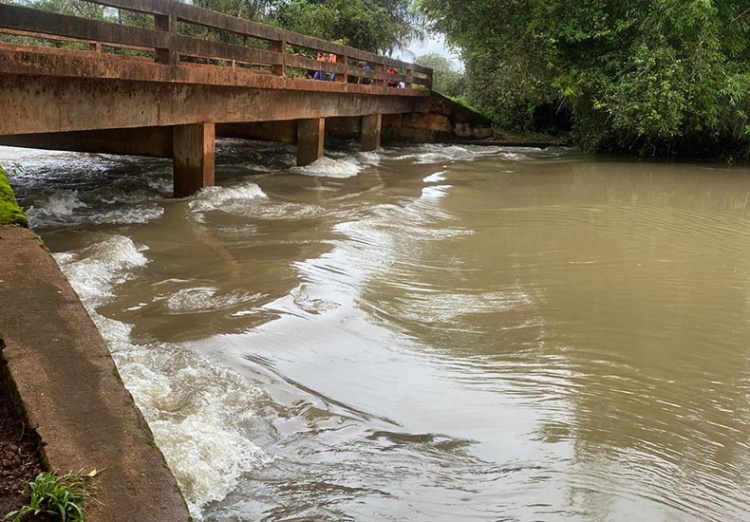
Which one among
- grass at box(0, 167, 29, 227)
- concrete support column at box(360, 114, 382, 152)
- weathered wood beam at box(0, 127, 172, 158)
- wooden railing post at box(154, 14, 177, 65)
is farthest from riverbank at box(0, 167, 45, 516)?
concrete support column at box(360, 114, 382, 152)

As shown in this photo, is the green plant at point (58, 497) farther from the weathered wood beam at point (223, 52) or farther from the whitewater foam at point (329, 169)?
the whitewater foam at point (329, 169)

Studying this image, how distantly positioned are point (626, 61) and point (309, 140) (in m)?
8.18

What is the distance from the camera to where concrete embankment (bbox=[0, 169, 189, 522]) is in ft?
7.91

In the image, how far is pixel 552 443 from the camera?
11.9ft

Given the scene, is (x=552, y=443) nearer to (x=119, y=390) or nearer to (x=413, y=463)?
(x=413, y=463)

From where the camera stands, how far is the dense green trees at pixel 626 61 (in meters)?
15.3

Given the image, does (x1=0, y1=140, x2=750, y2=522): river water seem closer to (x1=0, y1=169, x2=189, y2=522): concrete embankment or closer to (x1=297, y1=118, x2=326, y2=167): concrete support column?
(x1=0, y1=169, x2=189, y2=522): concrete embankment

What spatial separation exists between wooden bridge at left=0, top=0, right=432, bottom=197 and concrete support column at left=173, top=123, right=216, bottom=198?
0.02 meters

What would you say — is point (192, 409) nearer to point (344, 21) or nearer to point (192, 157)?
point (192, 157)

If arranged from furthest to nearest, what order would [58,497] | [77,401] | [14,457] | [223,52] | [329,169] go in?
1. [329,169]
2. [223,52]
3. [77,401]
4. [14,457]
5. [58,497]

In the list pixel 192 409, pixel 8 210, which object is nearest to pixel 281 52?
pixel 8 210

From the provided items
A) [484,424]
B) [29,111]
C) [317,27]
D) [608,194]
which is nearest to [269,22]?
[317,27]

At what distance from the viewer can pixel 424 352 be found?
4730mm

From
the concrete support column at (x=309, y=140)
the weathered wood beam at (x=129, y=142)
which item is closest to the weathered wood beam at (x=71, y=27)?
the weathered wood beam at (x=129, y=142)
